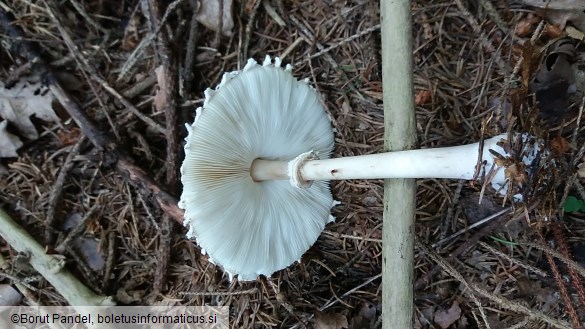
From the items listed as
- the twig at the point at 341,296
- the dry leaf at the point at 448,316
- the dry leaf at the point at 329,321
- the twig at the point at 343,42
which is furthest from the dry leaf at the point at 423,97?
the dry leaf at the point at 329,321

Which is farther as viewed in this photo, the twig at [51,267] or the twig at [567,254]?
the twig at [51,267]

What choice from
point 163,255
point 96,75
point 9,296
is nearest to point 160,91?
point 96,75

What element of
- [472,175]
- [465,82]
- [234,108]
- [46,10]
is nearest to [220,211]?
[234,108]

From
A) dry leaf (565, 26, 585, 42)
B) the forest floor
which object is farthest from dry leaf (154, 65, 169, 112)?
dry leaf (565, 26, 585, 42)

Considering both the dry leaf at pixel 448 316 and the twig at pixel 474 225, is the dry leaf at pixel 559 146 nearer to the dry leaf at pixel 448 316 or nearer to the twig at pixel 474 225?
the twig at pixel 474 225

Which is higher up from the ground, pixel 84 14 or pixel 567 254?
pixel 84 14

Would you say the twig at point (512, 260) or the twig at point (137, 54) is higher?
the twig at point (137, 54)

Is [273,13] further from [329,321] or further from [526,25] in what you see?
[329,321]
